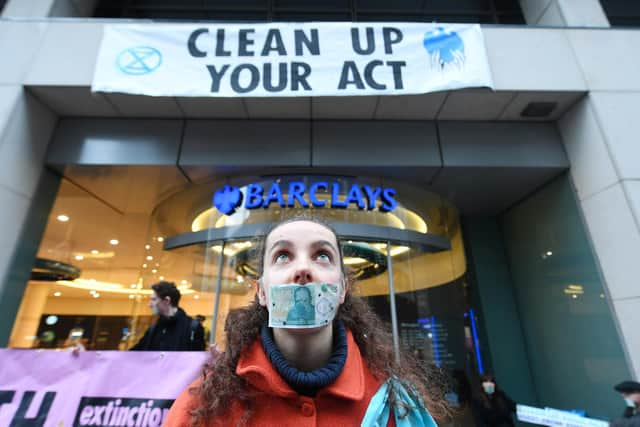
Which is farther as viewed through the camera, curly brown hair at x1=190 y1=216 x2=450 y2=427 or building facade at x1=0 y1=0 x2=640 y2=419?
building facade at x1=0 y1=0 x2=640 y2=419

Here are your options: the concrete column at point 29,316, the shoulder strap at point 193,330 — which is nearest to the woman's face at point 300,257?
the shoulder strap at point 193,330

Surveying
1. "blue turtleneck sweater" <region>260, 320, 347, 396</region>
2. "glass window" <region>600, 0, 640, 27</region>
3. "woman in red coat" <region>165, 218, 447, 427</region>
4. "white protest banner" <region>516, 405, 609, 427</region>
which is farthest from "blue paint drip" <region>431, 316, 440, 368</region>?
"glass window" <region>600, 0, 640, 27</region>

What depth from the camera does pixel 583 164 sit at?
200 inches

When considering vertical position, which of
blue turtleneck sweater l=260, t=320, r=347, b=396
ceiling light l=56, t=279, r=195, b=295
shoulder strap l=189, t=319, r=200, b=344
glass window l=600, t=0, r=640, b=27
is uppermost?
glass window l=600, t=0, r=640, b=27

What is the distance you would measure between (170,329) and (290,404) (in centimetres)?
285

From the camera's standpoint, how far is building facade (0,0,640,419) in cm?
479

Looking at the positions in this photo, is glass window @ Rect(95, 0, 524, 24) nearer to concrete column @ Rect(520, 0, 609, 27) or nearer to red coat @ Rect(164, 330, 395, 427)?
concrete column @ Rect(520, 0, 609, 27)

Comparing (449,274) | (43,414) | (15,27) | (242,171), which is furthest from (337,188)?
(15,27)

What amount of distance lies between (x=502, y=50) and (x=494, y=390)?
5.56 metres

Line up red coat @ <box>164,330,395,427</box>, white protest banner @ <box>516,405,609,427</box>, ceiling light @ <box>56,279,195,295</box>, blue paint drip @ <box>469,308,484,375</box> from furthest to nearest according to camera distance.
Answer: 1. ceiling light @ <box>56,279,195,295</box>
2. blue paint drip @ <box>469,308,484,375</box>
3. white protest banner @ <box>516,405,609,427</box>
4. red coat @ <box>164,330,395,427</box>

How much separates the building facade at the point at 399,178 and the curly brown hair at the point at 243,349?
2.74 m

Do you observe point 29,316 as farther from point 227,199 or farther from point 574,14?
point 574,14

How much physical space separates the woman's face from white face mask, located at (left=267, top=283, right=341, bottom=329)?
0.04 meters

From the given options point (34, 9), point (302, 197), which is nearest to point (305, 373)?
point (302, 197)
